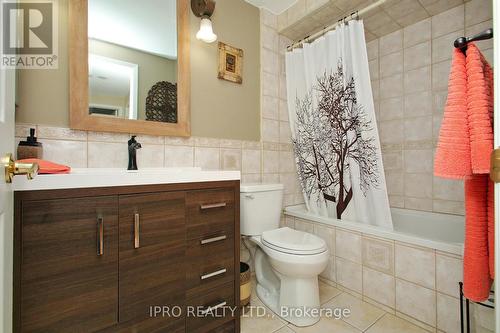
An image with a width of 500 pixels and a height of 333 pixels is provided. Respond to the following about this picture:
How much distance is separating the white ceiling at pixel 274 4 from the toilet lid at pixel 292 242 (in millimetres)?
1933

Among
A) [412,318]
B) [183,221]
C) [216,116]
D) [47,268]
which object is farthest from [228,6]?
[412,318]

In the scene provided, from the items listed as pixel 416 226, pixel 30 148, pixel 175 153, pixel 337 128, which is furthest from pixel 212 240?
pixel 416 226

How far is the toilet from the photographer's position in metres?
1.45

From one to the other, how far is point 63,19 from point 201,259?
148 cm

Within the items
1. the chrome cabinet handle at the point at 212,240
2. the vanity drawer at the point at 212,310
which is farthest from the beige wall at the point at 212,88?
the vanity drawer at the point at 212,310

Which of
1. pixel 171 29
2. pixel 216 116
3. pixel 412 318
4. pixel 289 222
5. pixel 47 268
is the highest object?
pixel 171 29

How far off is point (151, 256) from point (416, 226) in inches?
85.1

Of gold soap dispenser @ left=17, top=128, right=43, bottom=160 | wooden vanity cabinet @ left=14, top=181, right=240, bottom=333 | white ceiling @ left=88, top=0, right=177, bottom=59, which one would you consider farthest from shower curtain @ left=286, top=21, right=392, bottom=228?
gold soap dispenser @ left=17, top=128, right=43, bottom=160

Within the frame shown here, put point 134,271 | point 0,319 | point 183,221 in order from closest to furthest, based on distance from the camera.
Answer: point 0,319, point 134,271, point 183,221

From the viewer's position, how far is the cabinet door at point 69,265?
0.82 meters

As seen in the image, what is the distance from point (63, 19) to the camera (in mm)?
1307

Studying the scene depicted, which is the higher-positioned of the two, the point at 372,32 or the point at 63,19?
the point at 372,32

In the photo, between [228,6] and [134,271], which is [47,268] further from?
[228,6]

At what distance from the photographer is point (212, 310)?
1241mm
